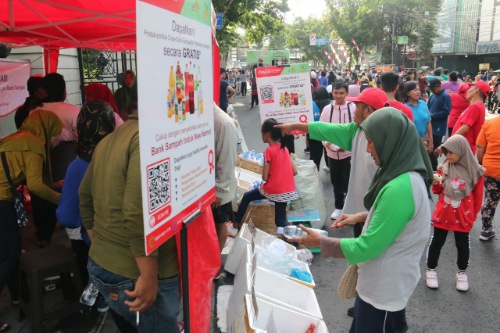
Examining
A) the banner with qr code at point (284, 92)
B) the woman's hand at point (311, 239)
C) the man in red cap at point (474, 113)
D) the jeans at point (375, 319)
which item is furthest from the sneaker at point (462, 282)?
the banner with qr code at point (284, 92)

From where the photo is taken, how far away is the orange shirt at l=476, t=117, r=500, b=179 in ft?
15.6

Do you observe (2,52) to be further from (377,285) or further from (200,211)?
(377,285)

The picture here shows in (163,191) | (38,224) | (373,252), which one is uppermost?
(163,191)

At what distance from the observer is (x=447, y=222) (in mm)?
3982

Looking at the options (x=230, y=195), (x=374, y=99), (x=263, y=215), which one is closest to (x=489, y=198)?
(x=374, y=99)

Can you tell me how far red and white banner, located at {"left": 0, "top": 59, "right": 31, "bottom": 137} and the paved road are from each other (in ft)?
15.1

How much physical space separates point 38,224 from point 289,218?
9.56ft

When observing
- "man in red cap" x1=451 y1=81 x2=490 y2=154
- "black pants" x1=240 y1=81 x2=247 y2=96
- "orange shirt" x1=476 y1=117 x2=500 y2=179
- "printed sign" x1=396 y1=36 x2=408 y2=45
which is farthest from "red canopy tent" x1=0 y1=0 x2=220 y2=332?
"printed sign" x1=396 y1=36 x2=408 y2=45

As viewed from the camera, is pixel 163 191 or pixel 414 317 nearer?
pixel 163 191

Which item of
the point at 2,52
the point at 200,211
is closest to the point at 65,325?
the point at 200,211

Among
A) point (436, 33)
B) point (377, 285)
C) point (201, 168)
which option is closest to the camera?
point (201, 168)

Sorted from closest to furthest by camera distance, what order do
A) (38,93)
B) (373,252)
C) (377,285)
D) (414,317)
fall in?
(373,252) < (377,285) < (414,317) < (38,93)

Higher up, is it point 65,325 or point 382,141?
point 382,141

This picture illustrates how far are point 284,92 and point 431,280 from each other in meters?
3.17
